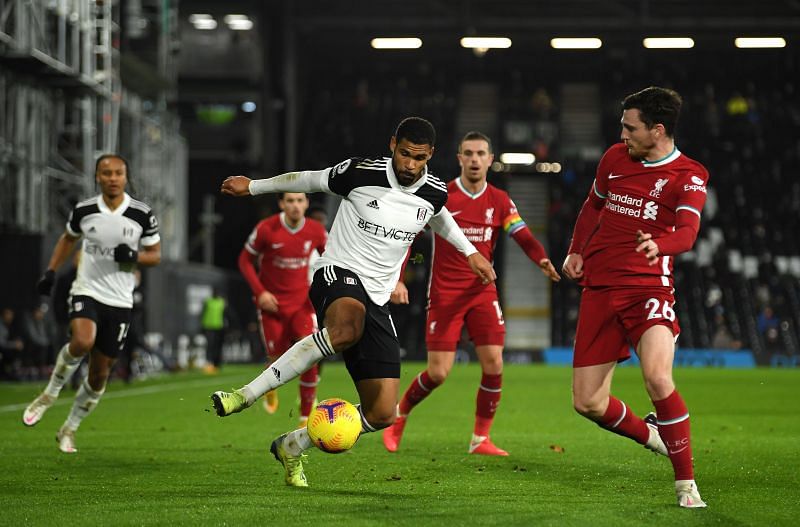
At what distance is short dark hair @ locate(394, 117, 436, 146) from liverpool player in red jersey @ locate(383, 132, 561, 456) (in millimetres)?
2834

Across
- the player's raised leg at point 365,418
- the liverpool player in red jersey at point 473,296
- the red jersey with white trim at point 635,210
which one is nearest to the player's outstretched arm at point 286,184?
the player's raised leg at point 365,418

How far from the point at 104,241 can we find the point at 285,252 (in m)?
3.01

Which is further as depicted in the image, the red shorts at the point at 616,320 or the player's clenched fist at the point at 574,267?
the player's clenched fist at the point at 574,267

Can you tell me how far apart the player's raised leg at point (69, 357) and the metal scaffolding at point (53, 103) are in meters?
12.6

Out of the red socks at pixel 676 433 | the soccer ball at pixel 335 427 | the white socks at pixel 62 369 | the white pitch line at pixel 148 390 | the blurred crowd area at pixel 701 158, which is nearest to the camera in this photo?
the red socks at pixel 676 433

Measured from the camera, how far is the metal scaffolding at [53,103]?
76.9 ft

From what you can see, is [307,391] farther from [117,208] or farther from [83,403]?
[117,208]

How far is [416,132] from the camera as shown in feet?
24.1

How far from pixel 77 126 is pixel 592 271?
21626 millimetres

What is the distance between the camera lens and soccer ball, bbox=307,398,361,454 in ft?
23.6

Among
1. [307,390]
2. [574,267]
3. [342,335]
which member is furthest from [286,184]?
[307,390]

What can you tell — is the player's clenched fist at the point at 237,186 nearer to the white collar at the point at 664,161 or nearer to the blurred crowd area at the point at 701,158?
the white collar at the point at 664,161

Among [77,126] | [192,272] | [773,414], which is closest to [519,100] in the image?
[192,272]

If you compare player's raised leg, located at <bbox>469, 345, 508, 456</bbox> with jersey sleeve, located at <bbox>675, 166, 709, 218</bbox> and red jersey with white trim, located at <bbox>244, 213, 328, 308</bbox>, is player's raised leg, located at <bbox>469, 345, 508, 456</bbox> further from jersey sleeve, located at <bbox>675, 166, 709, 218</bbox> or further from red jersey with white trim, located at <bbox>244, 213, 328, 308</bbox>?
jersey sleeve, located at <bbox>675, 166, 709, 218</bbox>
